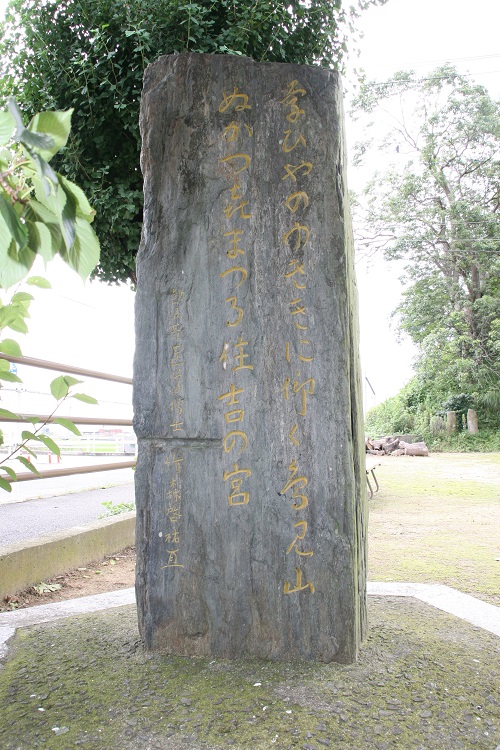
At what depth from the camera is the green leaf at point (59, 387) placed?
1.52 m

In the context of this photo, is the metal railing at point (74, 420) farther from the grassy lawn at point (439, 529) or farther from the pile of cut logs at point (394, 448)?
the pile of cut logs at point (394, 448)

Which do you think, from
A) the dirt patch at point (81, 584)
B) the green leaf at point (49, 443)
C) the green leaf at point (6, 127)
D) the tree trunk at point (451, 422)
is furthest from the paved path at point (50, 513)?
the tree trunk at point (451, 422)

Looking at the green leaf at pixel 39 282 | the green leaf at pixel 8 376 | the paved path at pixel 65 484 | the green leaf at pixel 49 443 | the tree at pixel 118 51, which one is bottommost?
the paved path at pixel 65 484

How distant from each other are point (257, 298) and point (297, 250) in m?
0.23

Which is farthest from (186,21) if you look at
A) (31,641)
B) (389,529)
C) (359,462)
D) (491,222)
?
(491,222)

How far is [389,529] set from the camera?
5.32 metres

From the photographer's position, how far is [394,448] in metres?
14.2

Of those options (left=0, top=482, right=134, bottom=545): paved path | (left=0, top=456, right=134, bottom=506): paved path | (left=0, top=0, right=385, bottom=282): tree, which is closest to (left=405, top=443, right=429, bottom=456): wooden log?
(left=0, top=456, right=134, bottom=506): paved path

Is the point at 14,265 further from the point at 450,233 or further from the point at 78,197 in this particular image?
the point at 450,233

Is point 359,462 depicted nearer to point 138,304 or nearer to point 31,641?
point 138,304

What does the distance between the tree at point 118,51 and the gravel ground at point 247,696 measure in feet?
9.76

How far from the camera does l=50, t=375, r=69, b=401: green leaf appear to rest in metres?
1.52

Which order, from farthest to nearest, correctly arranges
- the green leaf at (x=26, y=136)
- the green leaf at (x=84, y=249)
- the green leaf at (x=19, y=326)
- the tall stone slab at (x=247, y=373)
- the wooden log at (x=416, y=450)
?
the wooden log at (x=416, y=450) < the tall stone slab at (x=247, y=373) < the green leaf at (x=19, y=326) < the green leaf at (x=84, y=249) < the green leaf at (x=26, y=136)

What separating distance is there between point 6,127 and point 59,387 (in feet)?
3.23
